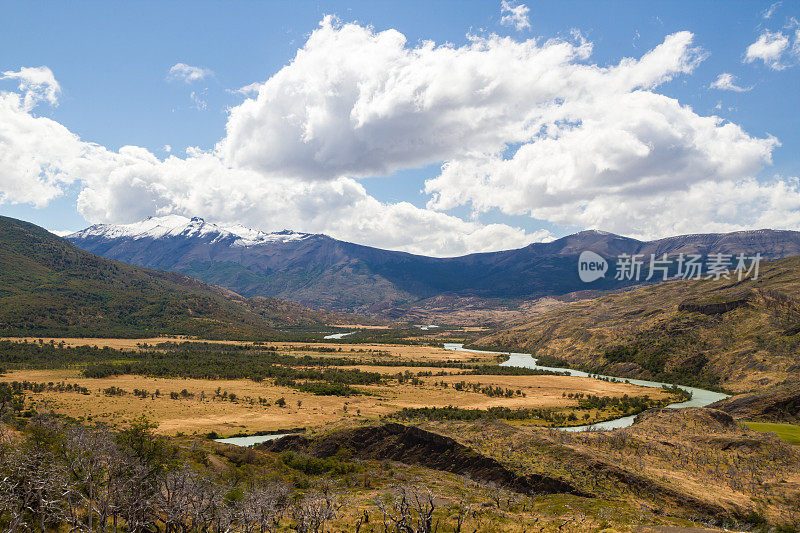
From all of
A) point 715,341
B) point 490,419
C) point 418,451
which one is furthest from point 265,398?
point 715,341

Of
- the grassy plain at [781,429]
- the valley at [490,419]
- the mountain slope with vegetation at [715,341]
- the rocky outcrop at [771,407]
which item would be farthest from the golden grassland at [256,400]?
the grassy plain at [781,429]

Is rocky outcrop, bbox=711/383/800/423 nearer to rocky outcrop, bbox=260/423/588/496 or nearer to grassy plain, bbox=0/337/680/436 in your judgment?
grassy plain, bbox=0/337/680/436

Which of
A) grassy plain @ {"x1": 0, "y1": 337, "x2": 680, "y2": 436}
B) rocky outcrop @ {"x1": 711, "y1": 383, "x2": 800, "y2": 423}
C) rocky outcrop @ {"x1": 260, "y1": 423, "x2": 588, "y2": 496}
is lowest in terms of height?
grassy plain @ {"x1": 0, "y1": 337, "x2": 680, "y2": 436}

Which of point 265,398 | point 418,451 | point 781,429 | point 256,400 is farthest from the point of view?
point 265,398

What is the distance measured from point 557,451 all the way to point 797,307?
153m

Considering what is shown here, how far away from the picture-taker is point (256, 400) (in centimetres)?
11194

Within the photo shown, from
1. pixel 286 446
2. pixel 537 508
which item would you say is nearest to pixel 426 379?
pixel 286 446

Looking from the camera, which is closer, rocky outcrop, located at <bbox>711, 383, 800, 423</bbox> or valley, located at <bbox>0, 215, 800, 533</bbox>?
valley, located at <bbox>0, 215, 800, 533</bbox>

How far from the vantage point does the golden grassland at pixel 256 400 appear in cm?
8881

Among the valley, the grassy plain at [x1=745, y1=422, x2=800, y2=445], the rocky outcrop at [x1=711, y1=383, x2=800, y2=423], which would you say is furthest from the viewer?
the rocky outcrop at [x1=711, y1=383, x2=800, y2=423]

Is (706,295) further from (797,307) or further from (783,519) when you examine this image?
(783,519)

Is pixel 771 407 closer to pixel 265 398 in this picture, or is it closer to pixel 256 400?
pixel 265 398

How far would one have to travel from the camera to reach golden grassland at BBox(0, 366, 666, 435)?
291 ft

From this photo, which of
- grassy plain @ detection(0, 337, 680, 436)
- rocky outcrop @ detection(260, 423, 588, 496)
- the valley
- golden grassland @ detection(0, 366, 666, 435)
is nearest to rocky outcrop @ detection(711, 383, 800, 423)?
the valley
